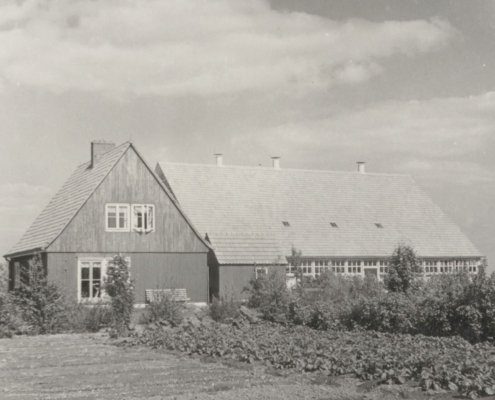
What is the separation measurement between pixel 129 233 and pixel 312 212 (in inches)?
571

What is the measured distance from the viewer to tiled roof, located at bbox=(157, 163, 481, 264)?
39.4 m

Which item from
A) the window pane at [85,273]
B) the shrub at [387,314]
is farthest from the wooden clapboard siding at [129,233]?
the shrub at [387,314]

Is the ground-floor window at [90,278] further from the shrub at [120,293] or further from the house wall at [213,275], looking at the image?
the shrub at [120,293]

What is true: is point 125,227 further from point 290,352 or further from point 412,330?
point 290,352

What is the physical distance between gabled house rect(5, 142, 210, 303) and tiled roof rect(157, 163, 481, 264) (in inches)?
131

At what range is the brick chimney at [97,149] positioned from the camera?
35.1 meters

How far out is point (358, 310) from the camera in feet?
64.4

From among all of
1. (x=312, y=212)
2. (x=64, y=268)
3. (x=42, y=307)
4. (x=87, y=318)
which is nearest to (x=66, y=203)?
(x=64, y=268)

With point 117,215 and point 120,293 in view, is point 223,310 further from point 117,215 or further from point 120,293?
point 117,215

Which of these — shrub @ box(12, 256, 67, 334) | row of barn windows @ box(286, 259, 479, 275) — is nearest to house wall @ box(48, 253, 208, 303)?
row of barn windows @ box(286, 259, 479, 275)

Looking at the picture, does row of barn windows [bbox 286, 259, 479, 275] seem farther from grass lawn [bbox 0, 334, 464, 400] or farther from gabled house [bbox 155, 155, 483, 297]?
grass lawn [bbox 0, 334, 464, 400]

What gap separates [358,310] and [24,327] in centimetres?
990

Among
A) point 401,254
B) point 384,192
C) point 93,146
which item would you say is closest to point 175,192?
point 93,146

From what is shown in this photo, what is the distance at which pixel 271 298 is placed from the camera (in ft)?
75.3
